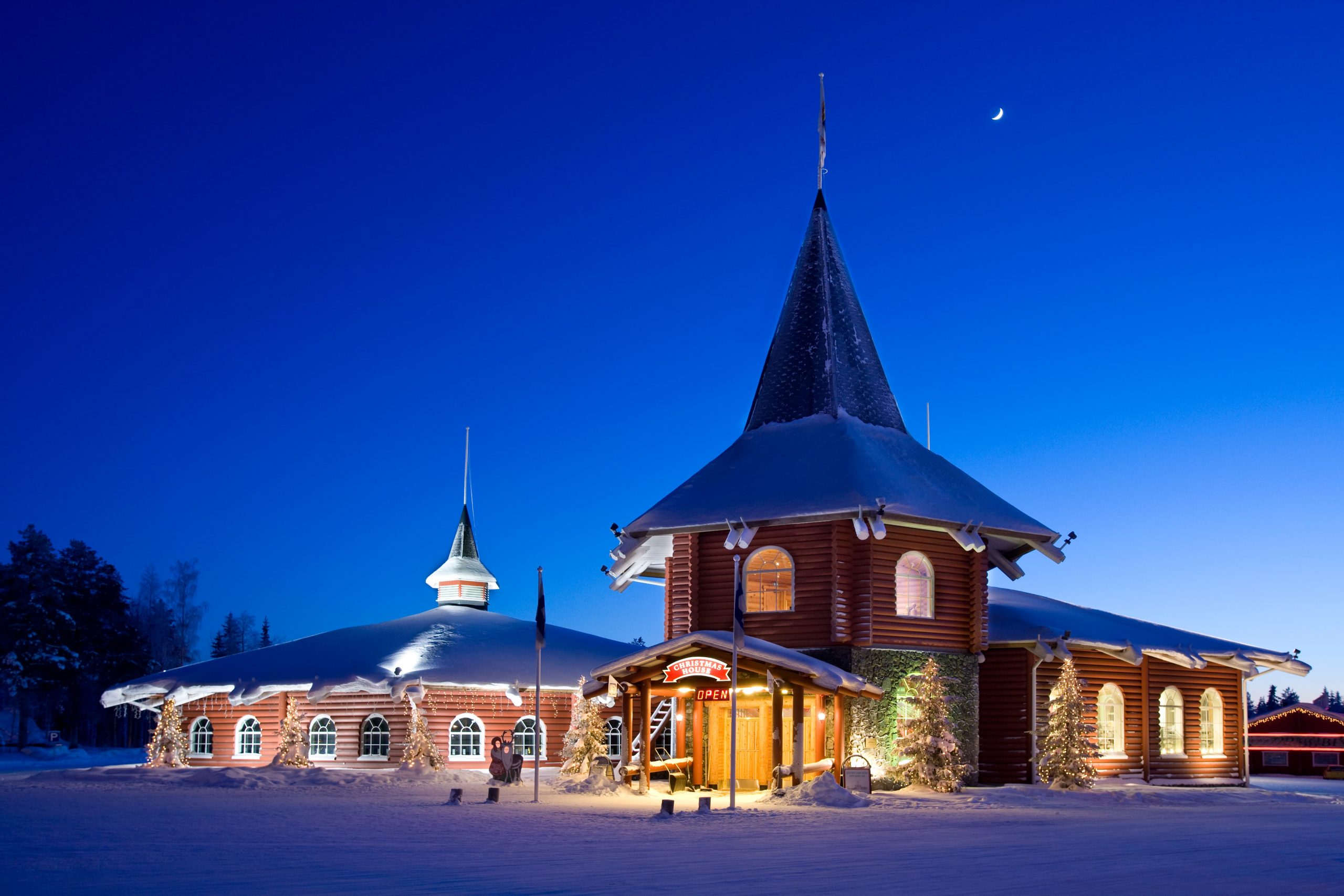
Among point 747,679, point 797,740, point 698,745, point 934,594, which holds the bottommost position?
point 698,745

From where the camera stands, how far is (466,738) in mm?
34812

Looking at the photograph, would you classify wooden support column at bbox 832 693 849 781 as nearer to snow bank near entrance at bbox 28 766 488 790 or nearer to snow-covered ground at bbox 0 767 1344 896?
snow-covered ground at bbox 0 767 1344 896

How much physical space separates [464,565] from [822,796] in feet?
80.4

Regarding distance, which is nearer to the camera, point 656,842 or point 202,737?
point 656,842

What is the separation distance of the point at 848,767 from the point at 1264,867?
11809 millimetres

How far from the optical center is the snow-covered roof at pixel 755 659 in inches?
947

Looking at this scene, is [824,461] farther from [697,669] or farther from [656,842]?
[656,842]

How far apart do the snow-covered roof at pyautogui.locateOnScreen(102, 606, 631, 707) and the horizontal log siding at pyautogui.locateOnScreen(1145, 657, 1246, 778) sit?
15555mm

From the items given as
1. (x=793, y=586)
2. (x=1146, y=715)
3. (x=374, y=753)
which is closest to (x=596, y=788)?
(x=793, y=586)

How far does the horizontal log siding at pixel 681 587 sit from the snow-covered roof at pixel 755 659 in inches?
151

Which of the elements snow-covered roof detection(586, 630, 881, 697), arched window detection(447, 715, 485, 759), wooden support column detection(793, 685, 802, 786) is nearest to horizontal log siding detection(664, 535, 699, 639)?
snow-covered roof detection(586, 630, 881, 697)

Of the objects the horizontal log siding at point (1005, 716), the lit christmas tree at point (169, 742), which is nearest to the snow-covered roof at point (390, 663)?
the lit christmas tree at point (169, 742)

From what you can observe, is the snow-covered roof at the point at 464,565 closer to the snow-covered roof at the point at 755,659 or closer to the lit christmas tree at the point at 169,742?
the lit christmas tree at the point at 169,742

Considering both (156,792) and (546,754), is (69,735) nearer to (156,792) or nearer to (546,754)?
(546,754)
